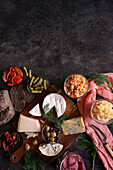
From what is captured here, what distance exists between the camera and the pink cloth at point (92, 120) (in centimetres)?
306

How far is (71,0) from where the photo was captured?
133 inches

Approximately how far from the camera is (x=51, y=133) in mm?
2992

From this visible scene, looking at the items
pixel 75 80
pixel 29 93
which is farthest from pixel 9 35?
pixel 75 80

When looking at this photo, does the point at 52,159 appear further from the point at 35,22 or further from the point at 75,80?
the point at 35,22

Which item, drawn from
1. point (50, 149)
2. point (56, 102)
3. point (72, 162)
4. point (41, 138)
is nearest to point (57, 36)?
point (56, 102)

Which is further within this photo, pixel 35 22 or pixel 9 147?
pixel 35 22

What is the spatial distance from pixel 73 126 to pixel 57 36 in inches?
63.3

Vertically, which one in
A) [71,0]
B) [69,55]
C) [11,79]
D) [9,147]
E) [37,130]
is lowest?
[9,147]

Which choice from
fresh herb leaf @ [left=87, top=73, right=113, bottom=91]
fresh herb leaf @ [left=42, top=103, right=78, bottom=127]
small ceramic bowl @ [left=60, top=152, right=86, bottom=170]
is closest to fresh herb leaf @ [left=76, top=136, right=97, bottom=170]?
small ceramic bowl @ [left=60, top=152, right=86, bottom=170]

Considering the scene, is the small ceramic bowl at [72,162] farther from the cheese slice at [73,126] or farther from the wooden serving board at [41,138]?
the cheese slice at [73,126]

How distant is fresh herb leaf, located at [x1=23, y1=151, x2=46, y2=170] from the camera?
10.1 feet

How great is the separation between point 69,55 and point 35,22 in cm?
87

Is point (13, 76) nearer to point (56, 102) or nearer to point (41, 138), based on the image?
point (56, 102)

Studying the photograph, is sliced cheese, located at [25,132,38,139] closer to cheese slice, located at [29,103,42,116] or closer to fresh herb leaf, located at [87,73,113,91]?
cheese slice, located at [29,103,42,116]
